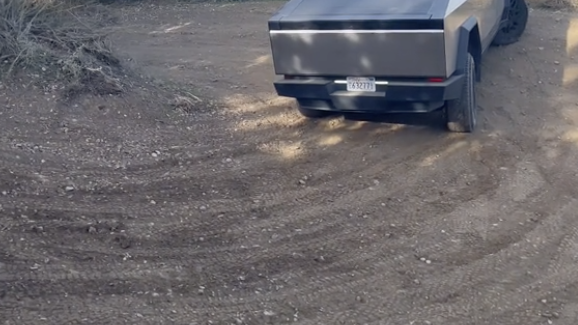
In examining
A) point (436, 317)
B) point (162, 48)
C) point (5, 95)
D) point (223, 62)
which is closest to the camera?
point (436, 317)

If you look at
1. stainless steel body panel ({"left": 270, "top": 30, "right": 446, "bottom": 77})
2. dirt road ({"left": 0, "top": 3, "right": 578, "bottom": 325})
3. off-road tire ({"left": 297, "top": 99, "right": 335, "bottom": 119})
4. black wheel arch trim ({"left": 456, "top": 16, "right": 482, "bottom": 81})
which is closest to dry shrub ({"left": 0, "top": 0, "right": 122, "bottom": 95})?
dirt road ({"left": 0, "top": 3, "right": 578, "bottom": 325})

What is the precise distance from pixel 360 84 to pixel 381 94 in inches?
8.1

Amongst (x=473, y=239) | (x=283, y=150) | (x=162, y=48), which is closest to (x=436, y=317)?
(x=473, y=239)

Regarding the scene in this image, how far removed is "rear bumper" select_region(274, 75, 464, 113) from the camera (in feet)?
23.5

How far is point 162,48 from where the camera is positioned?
36.8 feet

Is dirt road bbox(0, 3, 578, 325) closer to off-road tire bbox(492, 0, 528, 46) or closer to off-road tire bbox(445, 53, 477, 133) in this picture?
off-road tire bbox(445, 53, 477, 133)

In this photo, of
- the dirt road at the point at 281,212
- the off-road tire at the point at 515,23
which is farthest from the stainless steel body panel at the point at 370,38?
the off-road tire at the point at 515,23

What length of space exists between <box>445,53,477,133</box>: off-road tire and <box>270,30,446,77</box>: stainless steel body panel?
0.72 metres

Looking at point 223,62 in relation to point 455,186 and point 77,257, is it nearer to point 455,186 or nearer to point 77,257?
point 455,186

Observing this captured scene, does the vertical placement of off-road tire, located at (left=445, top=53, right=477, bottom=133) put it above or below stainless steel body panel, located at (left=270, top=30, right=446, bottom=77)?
below

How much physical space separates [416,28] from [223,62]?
398 cm

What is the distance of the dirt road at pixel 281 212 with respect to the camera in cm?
534

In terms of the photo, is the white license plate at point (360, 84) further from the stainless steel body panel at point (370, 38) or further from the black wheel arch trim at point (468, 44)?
the black wheel arch trim at point (468, 44)

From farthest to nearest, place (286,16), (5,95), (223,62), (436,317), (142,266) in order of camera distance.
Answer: (223,62)
(5,95)
(286,16)
(142,266)
(436,317)
